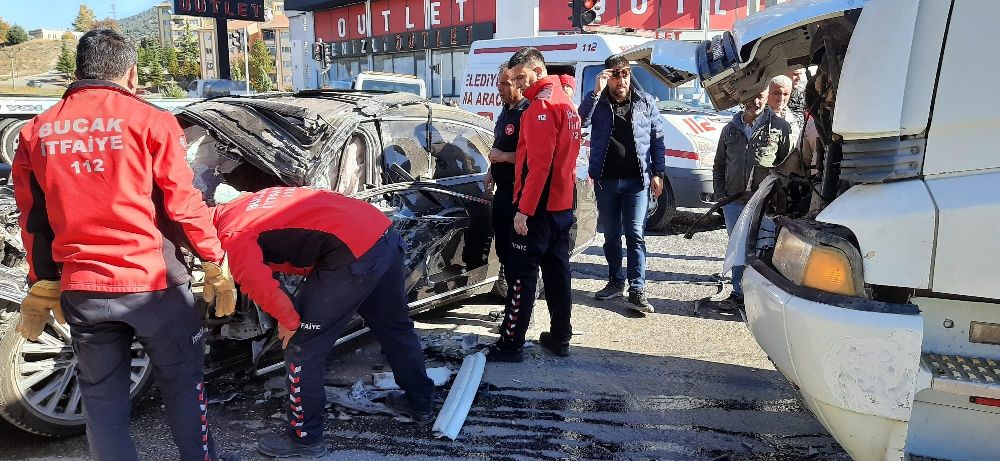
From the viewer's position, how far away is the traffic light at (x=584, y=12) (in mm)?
10508

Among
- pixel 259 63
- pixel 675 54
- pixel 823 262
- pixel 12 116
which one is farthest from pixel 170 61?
pixel 823 262

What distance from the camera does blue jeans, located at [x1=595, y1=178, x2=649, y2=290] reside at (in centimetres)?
544

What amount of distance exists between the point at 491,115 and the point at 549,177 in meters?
6.34

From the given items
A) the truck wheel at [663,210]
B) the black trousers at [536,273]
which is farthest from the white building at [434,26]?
the black trousers at [536,273]

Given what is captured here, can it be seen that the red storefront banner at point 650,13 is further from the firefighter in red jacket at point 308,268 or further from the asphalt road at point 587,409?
the firefighter in red jacket at point 308,268

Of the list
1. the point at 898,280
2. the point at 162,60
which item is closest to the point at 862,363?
the point at 898,280

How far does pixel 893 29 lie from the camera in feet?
7.78

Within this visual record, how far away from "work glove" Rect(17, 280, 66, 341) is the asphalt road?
0.75m

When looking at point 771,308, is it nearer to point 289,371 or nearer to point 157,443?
point 289,371

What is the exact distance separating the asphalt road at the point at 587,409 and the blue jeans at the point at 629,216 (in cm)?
45

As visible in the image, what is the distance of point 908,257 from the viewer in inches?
89.4

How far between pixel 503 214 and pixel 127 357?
2.43 metres

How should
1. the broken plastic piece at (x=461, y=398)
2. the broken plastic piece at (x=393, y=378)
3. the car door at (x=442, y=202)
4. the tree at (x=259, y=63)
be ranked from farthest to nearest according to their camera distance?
1. the tree at (x=259, y=63)
2. the car door at (x=442, y=202)
3. the broken plastic piece at (x=393, y=378)
4. the broken plastic piece at (x=461, y=398)

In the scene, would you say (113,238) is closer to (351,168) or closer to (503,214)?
(351,168)
